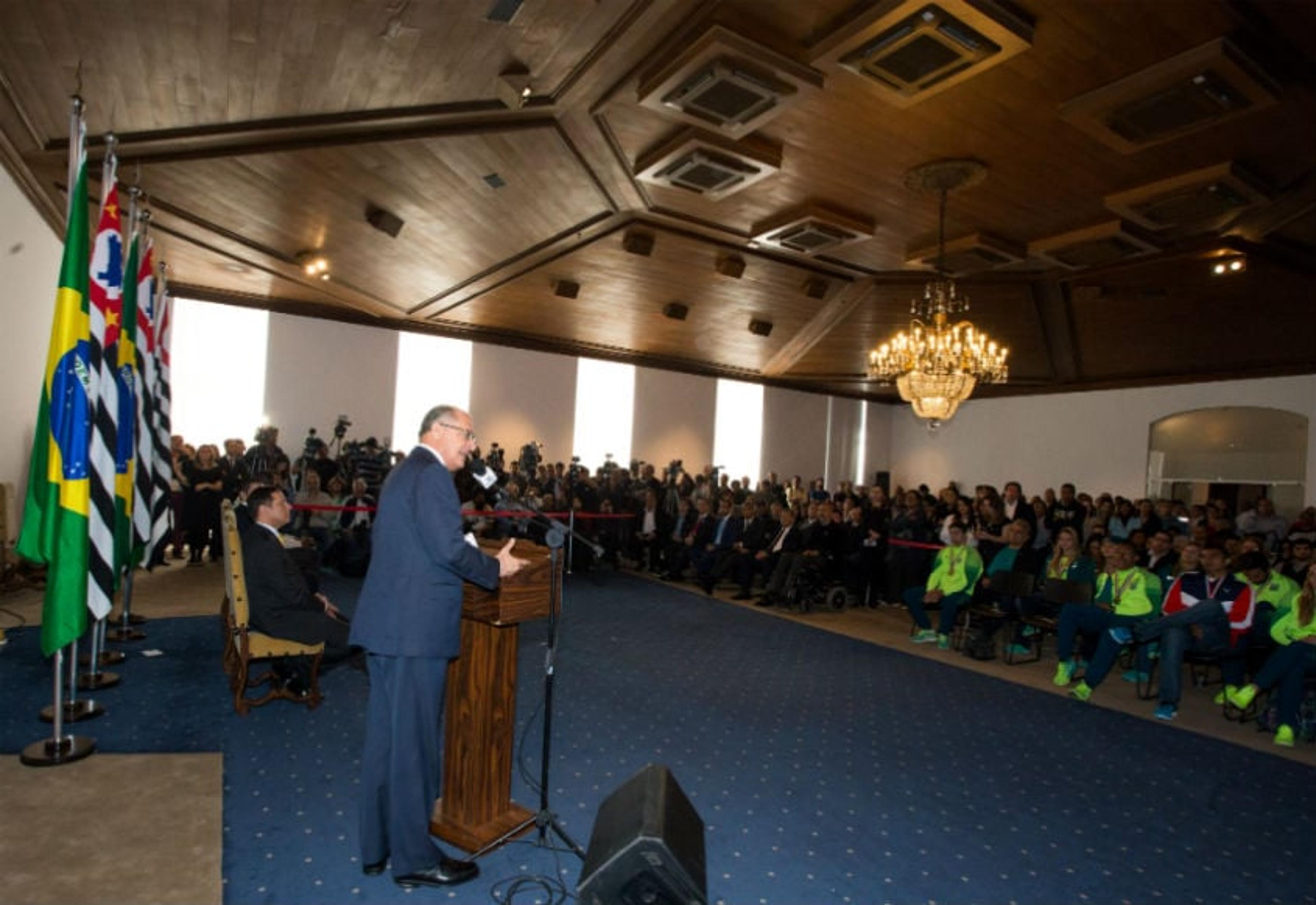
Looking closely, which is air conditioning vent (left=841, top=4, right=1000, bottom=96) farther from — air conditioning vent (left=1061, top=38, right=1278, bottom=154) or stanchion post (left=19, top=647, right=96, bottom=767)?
stanchion post (left=19, top=647, right=96, bottom=767)

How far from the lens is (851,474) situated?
60.1ft

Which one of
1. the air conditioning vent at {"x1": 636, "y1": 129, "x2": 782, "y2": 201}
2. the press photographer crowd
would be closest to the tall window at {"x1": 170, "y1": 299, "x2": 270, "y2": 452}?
the press photographer crowd

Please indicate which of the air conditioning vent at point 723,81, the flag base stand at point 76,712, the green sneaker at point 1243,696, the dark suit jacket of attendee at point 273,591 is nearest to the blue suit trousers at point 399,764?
the dark suit jacket of attendee at point 273,591

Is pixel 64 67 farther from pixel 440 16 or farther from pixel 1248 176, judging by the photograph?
pixel 1248 176

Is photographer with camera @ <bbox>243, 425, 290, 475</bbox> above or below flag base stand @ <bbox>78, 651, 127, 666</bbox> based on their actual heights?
above

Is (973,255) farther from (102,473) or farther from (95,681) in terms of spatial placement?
(95,681)

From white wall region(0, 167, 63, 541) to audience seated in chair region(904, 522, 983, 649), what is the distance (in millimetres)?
8064

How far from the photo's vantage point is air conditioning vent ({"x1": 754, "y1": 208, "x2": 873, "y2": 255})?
26.1 ft

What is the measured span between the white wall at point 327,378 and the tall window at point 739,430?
6.78 meters

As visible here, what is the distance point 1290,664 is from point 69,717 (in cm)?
713

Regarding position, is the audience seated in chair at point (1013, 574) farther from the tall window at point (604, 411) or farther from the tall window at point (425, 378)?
the tall window at point (425, 378)

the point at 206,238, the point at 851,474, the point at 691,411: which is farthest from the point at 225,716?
the point at 851,474

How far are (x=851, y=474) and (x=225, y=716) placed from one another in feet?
51.6

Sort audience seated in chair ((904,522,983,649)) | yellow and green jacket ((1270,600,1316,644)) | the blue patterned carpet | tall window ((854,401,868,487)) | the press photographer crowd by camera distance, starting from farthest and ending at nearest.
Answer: tall window ((854,401,868,487)) → audience seated in chair ((904,522,983,649)) → the press photographer crowd → yellow and green jacket ((1270,600,1316,644)) → the blue patterned carpet
